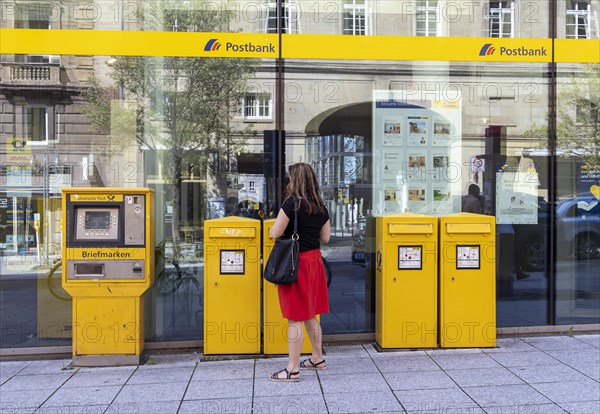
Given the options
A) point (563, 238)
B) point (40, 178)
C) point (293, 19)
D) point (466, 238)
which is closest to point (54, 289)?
point (40, 178)

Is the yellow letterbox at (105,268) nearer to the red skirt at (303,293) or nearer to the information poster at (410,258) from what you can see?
the red skirt at (303,293)

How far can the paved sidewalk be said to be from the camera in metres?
4.05

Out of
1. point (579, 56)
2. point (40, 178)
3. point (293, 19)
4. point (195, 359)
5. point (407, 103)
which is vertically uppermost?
point (293, 19)

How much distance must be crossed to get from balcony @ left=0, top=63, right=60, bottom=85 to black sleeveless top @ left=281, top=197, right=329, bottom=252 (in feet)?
11.2

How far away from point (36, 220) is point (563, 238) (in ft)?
21.6

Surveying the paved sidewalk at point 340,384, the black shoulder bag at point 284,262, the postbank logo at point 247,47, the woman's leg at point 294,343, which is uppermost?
the postbank logo at point 247,47

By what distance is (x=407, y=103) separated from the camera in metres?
6.64

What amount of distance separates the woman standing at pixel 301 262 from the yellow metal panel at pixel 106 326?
154cm

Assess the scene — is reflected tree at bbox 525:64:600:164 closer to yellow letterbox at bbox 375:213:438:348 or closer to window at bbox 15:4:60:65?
yellow letterbox at bbox 375:213:438:348

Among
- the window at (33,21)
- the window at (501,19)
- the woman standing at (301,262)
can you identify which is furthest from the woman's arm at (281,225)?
the window at (501,19)

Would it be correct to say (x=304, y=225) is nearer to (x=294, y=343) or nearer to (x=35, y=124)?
(x=294, y=343)

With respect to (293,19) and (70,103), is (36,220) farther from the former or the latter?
(293,19)

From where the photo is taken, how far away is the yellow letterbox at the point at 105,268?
5051 millimetres

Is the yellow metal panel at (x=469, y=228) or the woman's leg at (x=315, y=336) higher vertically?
the yellow metal panel at (x=469, y=228)
